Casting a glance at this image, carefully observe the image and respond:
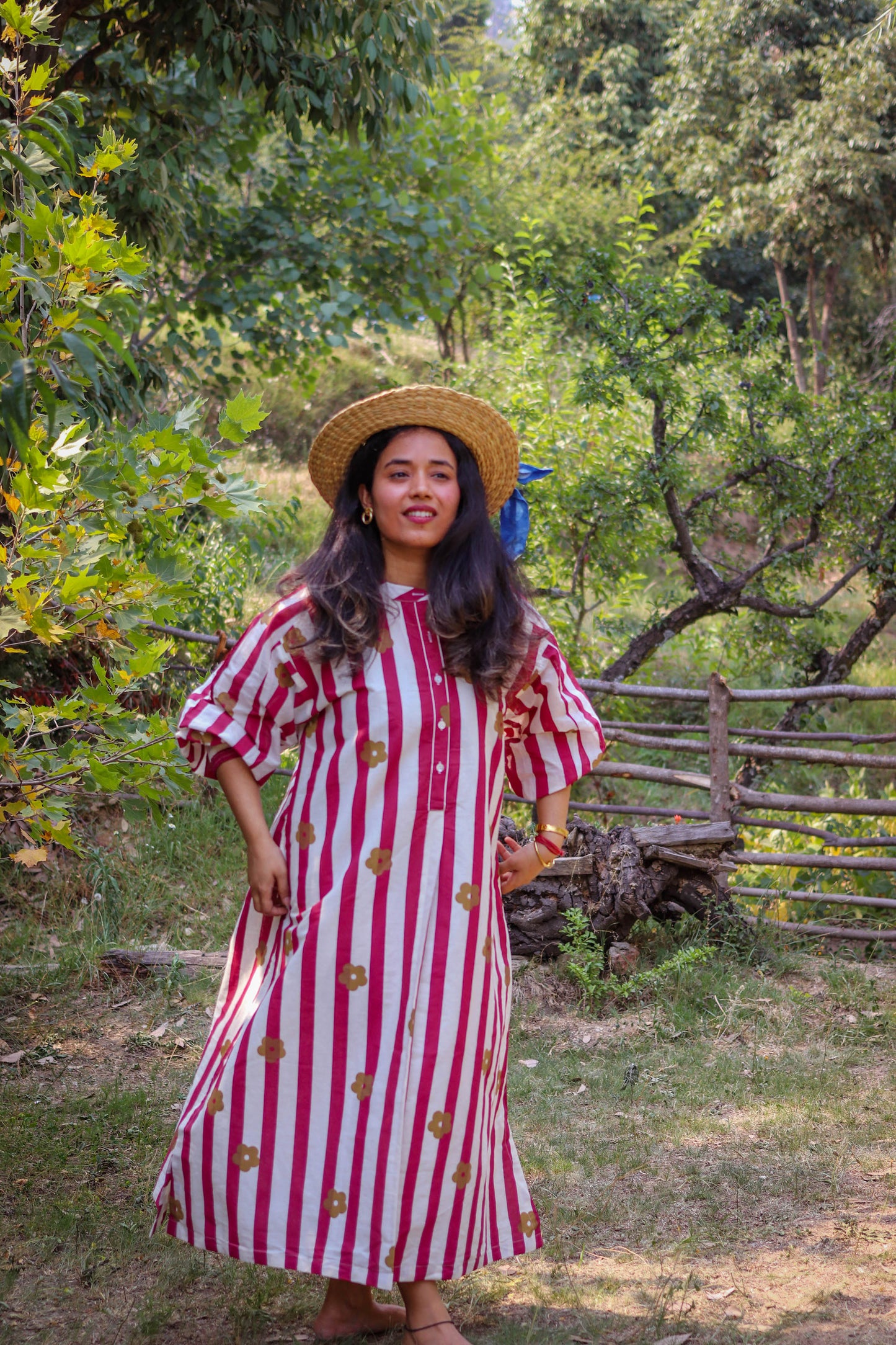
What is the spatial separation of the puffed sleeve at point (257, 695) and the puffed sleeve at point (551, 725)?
42 centimetres

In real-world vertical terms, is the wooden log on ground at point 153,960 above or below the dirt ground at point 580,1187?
above

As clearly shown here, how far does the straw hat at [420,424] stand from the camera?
2.25 metres

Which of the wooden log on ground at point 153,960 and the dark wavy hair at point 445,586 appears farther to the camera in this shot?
the wooden log on ground at point 153,960

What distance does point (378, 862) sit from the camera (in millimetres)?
2023

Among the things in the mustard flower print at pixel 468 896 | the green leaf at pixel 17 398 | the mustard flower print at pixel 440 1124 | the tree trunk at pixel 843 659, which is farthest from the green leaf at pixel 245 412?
the tree trunk at pixel 843 659

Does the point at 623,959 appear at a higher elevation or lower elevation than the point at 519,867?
lower

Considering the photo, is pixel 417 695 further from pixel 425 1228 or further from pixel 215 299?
pixel 215 299

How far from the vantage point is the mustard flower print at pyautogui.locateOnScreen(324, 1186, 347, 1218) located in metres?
1.96

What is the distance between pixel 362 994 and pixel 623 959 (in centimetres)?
244

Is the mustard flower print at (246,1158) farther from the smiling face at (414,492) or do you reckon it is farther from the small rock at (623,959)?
the small rock at (623,959)

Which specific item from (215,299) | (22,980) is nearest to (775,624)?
(215,299)

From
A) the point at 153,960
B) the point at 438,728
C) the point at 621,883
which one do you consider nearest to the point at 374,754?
the point at 438,728

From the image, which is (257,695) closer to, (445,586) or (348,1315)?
(445,586)

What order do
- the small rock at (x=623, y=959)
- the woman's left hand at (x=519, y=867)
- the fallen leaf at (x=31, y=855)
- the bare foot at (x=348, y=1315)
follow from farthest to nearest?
1. the small rock at (x=623, y=959)
2. the fallen leaf at (x=31, y=855)
3. the woman's left hand at (x=519, y=867)
4. the bare foot at (x=348, y=1315)
